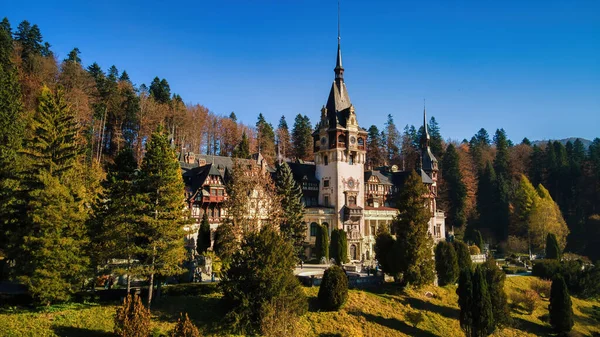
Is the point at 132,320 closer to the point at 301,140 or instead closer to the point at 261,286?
the point at 261,286

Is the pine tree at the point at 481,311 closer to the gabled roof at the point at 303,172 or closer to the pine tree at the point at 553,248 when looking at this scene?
the gabled roof at the point at 303,172

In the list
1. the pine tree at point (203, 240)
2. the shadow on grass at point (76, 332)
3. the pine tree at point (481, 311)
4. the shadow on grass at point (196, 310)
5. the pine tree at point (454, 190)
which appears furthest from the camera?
the pine tree at point (454, 190)

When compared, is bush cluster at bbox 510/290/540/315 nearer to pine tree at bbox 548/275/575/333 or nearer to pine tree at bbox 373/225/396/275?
pine tree at bbox 548/275/575/333

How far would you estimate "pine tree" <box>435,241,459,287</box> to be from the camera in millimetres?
43781

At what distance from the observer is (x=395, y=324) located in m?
33.8

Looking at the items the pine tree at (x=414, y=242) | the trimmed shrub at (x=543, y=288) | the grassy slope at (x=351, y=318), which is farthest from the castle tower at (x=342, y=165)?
the trimmed shrub at (x=543, y=288)

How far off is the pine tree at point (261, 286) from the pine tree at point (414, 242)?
551 inches

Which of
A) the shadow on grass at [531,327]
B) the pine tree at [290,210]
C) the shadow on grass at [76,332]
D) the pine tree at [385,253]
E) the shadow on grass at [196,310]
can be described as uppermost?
the pine tree at [290,210]

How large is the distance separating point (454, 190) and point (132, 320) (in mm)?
74690

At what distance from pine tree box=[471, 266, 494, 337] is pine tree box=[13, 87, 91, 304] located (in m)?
28.1

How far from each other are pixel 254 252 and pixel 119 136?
54148 mm

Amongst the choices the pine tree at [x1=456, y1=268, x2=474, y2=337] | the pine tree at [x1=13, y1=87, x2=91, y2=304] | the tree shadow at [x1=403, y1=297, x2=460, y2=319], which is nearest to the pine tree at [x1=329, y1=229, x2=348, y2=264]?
the tree shadow at [x1=403, y1=297, x2=460, y2=319]

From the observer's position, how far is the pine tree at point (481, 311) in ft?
108

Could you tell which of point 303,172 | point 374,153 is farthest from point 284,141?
point 303,172
